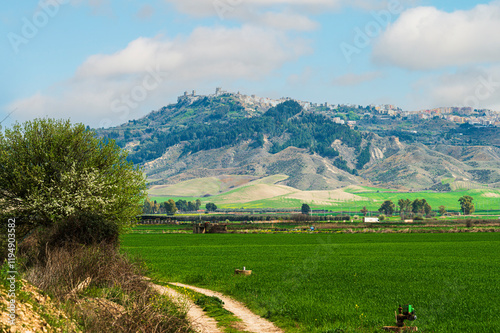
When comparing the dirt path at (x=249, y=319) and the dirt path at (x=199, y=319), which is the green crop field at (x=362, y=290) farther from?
the dirt path at (x=199, y=319)

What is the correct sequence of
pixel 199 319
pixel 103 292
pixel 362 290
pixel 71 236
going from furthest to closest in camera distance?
pixel 362 290, pixel 71 236, pixel 199 319, pixel 103 292

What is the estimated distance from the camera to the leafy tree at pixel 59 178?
147ft

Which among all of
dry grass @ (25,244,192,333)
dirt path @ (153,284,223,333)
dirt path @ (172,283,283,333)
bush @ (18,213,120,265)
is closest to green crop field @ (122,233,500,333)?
dirt path @ (172,283,283,333)

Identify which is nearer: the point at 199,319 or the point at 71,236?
the point at 199,319

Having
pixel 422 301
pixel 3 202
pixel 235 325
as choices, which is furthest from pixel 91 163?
pixel 422 301

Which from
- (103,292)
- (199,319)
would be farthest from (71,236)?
(103,292)

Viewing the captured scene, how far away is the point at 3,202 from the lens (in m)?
44.5

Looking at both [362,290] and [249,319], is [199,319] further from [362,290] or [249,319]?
[362,290]

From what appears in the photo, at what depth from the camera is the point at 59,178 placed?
154 feet

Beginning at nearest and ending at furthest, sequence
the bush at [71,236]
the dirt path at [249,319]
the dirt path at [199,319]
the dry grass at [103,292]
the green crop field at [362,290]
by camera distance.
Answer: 1. the dry grass at [103,292]
2. the dirt path at [199,319]
3. the dirt path at [249,319]
4. the green crop field at [362,290]
5. the bush at [71,236]

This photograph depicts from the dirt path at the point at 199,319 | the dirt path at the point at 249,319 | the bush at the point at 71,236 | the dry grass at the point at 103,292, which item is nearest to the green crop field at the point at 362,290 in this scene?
the dirt path at the point at 249,319

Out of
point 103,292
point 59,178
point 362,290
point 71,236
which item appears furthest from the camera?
point 59,178

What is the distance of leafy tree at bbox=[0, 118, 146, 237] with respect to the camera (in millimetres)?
44688

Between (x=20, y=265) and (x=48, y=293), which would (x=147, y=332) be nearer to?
(x=48, y=293)
